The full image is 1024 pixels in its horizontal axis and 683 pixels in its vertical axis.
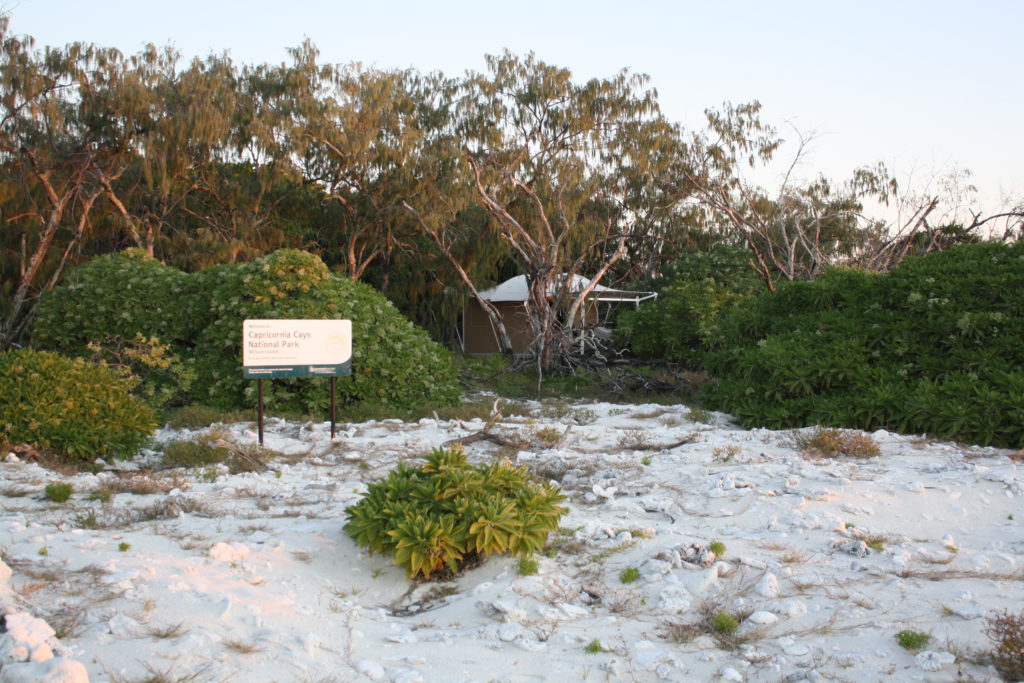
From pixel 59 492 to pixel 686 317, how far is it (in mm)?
13820

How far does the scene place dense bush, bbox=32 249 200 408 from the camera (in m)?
10.9

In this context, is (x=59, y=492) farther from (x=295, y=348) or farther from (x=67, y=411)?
(x=295, y=348)

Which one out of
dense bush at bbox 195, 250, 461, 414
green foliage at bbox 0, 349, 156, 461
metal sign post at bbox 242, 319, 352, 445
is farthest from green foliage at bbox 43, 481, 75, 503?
dense bush at bbox 195, 250, 461, 414

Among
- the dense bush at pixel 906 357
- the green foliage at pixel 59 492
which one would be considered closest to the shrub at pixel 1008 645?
the dense bush at pixel 906 357

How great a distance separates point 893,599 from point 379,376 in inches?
293

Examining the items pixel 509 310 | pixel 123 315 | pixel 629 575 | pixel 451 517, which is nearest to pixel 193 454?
pixel 451 517

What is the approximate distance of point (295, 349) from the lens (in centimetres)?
843

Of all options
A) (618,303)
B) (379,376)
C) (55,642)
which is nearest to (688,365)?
(618,303)

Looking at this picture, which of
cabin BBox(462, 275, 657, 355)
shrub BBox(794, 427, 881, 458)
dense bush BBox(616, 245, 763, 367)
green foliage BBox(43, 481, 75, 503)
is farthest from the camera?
cabin BBox(462, 275, 657, 355)

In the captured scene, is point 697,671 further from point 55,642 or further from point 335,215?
point 335,215

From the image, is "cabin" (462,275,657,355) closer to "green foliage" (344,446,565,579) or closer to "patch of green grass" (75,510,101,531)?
"green foliage" (344,446,565,579)

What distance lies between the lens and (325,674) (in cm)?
345

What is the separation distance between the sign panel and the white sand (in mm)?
1649

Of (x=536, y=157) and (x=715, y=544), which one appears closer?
(x=715, y=544)
